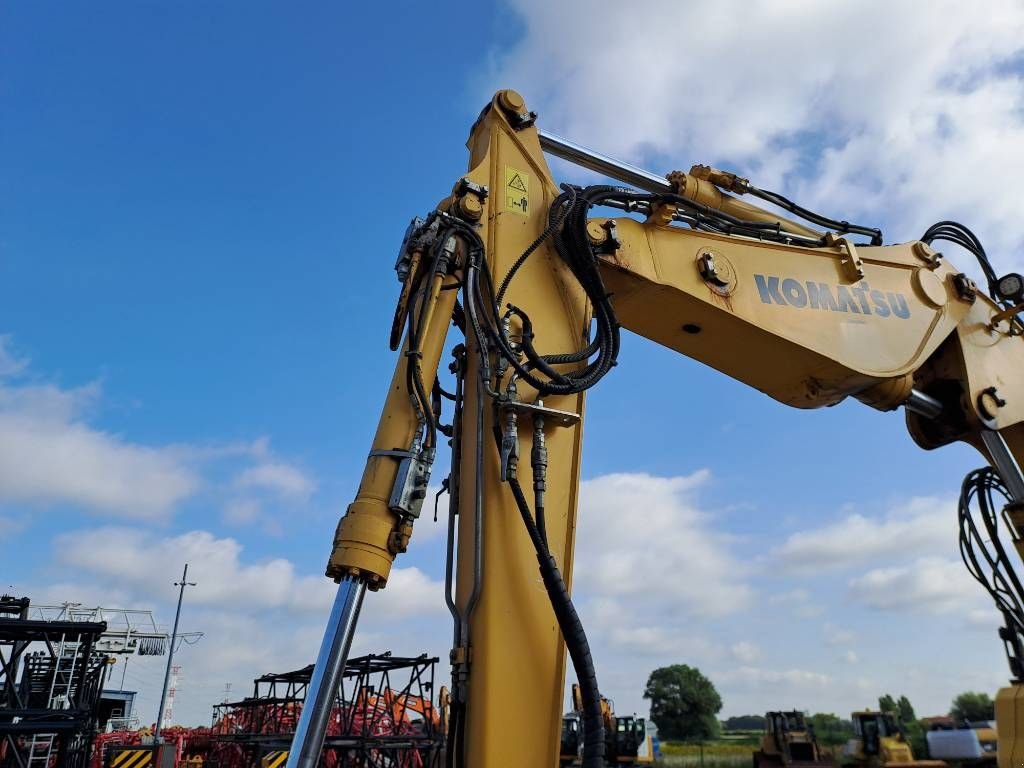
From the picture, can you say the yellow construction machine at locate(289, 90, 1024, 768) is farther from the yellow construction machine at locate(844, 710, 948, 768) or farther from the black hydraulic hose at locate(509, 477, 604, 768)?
the yellow construction machine at locate(844, 710, 948, 768)

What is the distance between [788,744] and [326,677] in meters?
18.3

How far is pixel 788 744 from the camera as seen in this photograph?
17.7 meters

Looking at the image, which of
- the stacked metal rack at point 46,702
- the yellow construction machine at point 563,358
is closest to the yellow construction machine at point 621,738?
the stacked metal rack at point 46,702

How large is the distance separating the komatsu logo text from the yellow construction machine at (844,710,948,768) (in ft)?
52.1

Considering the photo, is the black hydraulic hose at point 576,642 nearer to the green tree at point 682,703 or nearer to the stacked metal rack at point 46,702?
the stacked metal rack at point 46,702

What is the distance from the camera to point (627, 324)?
4.20 metres

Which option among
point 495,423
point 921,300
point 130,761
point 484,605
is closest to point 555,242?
point 495,423

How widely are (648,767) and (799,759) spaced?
11.4 ft

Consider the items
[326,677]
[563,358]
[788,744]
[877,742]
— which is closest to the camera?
[326,677]

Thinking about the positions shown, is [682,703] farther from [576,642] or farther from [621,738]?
[576,642]

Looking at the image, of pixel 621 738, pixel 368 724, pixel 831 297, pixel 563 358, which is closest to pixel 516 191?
pixel 563 358

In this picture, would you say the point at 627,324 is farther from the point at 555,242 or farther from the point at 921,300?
the point at 921,300

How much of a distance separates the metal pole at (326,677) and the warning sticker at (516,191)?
1983 mm

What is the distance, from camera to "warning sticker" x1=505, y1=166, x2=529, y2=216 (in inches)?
149
